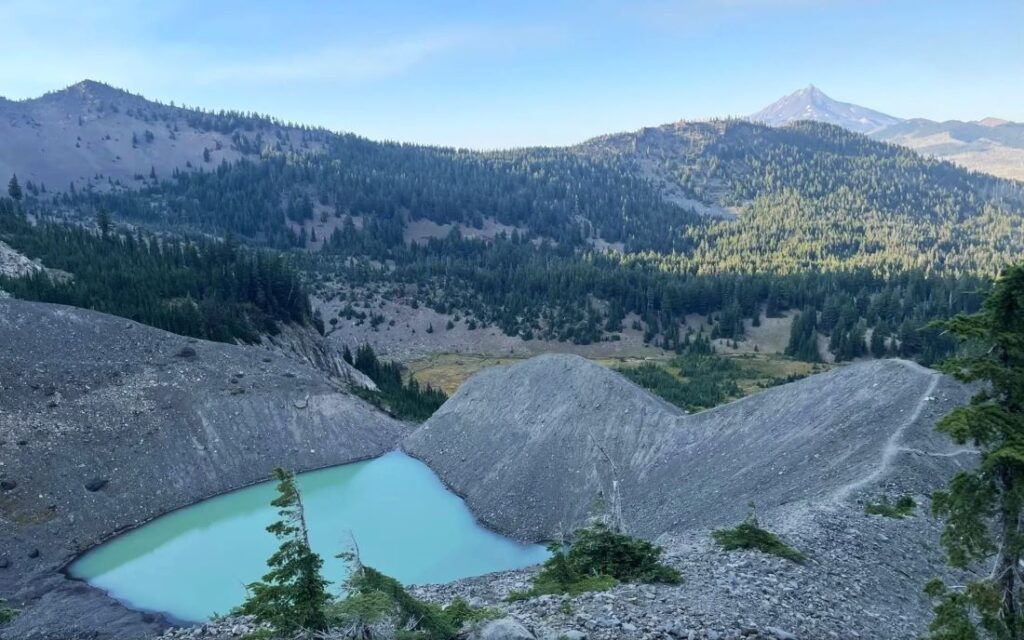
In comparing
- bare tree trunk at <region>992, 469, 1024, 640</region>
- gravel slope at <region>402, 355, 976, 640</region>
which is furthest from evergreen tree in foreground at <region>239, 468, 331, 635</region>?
bare tree trunk at <region>992, 469, 1024, 640</region>

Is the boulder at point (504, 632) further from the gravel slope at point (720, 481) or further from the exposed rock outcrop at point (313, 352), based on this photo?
the exposed rock outcrop at point (313, 352)

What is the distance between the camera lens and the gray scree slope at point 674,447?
36.5 metres

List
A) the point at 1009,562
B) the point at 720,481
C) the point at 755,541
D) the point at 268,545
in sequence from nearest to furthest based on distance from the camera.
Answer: the point at 1009,562 → the point at 755,541 → the point at 720,481 → the point at 268,545

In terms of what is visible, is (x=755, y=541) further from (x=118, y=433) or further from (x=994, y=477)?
(x=118, y=433)

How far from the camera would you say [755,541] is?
26.6 meters

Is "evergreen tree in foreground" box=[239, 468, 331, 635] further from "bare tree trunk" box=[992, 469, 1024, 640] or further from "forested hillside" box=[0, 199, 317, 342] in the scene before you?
"forested hillside" box=[0, 199, 317, 342]

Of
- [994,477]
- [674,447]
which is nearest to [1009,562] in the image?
[994,477]

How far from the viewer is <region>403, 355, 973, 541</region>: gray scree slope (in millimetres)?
36531

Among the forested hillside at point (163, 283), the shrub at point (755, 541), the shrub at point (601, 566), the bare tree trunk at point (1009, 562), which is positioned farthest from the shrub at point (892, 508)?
the forested hillside at point (163, 283)

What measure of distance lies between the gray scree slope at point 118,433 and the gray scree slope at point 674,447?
1525 cm

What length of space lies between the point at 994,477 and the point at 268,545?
46.0 meters

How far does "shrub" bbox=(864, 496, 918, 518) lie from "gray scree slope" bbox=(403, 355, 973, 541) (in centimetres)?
119

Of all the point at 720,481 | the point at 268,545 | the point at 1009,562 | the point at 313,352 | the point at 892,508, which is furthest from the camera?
the point at 313,352

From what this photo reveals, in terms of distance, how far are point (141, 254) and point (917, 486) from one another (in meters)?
120
